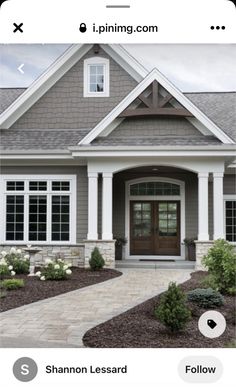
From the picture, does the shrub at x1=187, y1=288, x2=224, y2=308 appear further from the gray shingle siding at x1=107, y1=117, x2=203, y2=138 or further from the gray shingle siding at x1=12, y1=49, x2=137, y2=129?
the gray shingle siding at x1=12, y1=49, x2=137, y2=129

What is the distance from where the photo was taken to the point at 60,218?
40.1ft

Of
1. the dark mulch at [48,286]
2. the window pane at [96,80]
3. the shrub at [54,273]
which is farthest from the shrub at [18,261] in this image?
the window pane at [96,80]

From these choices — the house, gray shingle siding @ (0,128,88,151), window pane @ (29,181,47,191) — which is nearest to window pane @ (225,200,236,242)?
the house

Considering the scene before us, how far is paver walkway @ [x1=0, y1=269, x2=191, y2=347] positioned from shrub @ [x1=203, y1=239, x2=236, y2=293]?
1.27 m

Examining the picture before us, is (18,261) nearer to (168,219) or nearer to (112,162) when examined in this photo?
(112,162)

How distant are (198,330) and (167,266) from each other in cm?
746

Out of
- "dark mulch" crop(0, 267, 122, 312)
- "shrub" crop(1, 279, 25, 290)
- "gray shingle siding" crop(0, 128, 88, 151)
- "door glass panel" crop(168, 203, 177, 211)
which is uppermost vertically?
"gray shingle siding" crop(0, 128, 88, 151)

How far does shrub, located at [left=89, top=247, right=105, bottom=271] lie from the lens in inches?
424

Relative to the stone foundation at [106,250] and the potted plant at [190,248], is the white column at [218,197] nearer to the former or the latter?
the potted plant at [190,248]

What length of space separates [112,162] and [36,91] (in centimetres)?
388

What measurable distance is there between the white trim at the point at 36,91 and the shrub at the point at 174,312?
9350 millimetres

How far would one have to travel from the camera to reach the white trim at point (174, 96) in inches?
428
